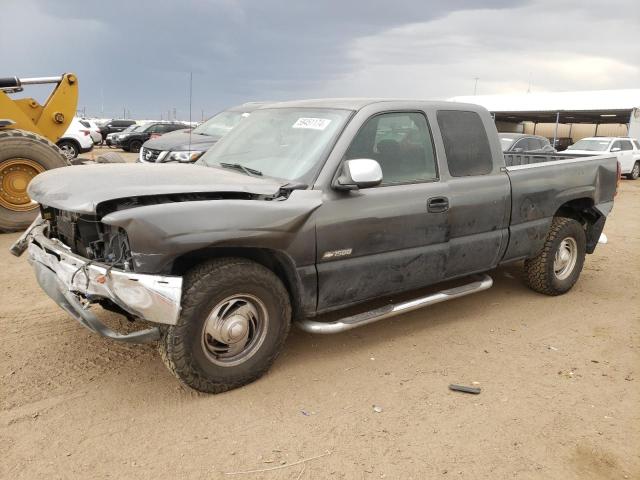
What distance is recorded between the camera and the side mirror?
11.0 ft

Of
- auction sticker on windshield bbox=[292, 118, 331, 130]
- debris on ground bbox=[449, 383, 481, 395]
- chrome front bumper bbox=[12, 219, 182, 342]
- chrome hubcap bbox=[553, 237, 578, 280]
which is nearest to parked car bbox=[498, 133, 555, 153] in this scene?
chrome hubcap bbox=[553, 237, 578, 280]

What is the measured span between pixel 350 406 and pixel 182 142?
8.04m

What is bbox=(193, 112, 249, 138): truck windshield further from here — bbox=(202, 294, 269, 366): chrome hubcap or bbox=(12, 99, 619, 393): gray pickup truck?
bbox=(202, 294, 269, 366): chrome hubcap

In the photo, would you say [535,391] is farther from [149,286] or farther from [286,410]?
[149,286]

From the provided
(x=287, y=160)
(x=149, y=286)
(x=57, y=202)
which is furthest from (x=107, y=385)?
(x=287, y=160)

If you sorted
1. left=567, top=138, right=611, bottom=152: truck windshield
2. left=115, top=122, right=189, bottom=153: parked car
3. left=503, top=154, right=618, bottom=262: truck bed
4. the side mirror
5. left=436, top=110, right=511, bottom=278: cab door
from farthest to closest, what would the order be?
left=115, top=122, right=189, bottom=153: parked car, left=567, top=138, right=611, bottom=152: truck windshield, left=503, top=154, right=618, bottom=262: truck bed, left=436, top=110, right=511, bottom=278: cab door, the side mirror

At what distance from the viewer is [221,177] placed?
3.62 metres

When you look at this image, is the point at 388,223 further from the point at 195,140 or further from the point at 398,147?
the point at 195,140

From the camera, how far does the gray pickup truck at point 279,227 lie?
9.71ft

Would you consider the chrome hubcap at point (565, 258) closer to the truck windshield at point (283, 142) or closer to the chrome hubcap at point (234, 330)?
the truck windshield at point (283, 142)

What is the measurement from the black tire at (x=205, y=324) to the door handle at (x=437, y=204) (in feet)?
4.37

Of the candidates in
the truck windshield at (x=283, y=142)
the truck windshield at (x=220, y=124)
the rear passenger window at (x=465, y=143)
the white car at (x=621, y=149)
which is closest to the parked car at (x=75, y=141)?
the truck windshield at (x=220, y=124)

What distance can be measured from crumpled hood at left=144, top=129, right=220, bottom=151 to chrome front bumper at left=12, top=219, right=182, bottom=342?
6.53 meters

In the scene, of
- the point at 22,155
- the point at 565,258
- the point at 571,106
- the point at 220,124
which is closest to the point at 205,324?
the point at 565,258
